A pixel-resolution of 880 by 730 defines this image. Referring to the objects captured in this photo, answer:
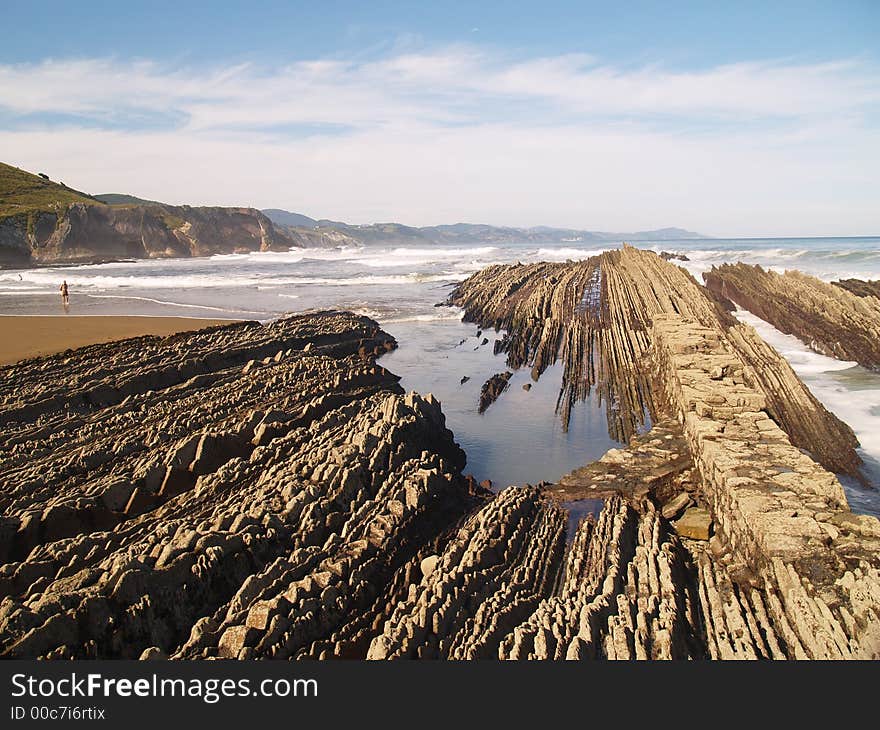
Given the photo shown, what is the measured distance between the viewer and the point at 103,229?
74.2 metres

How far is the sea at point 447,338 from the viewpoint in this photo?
11133 mm

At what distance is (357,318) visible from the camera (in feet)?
72.7

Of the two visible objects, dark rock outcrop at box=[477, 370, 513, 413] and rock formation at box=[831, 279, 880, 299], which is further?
rock formation at box=[831, 279, 880, 299]

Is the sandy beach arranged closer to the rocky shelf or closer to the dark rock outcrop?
the rocky shelf

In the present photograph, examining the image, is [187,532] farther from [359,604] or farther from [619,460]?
[619,460]

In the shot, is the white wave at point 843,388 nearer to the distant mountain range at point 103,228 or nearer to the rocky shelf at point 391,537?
the rocky shelf at point 391,537

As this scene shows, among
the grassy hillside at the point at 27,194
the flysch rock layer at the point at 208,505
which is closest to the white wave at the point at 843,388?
the flysch rock layer at the point at 208,505

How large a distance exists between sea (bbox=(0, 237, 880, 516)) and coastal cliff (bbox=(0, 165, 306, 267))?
2375 cm

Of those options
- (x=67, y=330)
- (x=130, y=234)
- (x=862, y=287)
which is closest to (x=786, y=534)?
(x=67, y=330)

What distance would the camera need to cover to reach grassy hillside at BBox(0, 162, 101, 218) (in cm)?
6919

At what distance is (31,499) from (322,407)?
4.83 m

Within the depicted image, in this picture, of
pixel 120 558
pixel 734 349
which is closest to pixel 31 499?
pixel 120 558

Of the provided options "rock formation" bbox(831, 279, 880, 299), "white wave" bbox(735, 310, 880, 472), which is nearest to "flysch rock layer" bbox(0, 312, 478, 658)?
"white wave" bbox(735, 310, 880, 472)

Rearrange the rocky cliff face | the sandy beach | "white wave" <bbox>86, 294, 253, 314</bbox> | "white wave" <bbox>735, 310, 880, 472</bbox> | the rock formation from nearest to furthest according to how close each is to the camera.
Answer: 1. "white wave" <bbox>735, 310, 880, 472</bbox>
2. the sandy beach
3. the rock formation
4. "white wave" <bbox>86, 294, 253, 314</bbox>
5. the rocky cliff face
